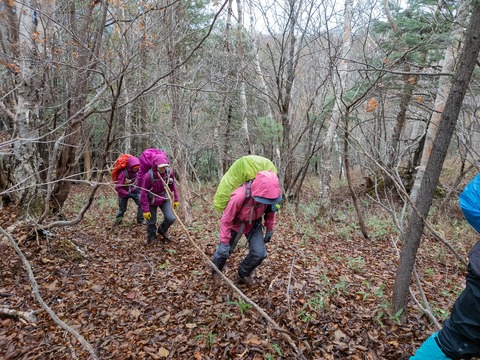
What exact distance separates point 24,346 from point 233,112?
519 inches

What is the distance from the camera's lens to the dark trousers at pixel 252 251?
143 inches

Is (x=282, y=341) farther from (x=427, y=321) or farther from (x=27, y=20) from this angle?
(x=27, y=20)

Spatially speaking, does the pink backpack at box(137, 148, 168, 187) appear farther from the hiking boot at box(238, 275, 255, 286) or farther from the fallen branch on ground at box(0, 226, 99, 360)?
the fallen branch on ground at box(0, 226, 99, 360)

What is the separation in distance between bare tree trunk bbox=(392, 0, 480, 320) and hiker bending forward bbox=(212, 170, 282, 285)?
140 centimetres

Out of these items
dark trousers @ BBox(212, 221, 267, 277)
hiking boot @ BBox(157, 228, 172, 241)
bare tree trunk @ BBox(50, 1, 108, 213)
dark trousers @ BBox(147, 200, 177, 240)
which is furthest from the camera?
hiking boot @ BBox(157, 228, 172, 241)

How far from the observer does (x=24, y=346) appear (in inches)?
117

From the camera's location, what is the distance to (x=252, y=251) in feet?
12.0

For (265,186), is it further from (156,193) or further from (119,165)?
(119,165)

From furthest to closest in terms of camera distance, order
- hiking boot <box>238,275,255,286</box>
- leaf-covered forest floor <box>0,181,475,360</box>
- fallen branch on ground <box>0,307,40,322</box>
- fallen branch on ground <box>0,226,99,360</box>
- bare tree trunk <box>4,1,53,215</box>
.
→ bare tree trunk <box>4,1,53,215</box> → hiking boot <box>238,275,255,286</box> → fallen branch on ground <box>0,307,40,322</box> → leaf-covered forest floor <box>0,181,475,360</box> → fallen branch on ground <box>0,226,99,360</box>

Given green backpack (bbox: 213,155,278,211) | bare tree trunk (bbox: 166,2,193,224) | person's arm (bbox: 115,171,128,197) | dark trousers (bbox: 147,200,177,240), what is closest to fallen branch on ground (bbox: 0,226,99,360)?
green backpack (bbox: 213,155,278,211)

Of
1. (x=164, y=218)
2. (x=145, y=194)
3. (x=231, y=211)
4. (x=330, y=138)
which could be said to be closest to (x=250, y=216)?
(x=231, y=211)

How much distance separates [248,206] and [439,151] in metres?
2.02

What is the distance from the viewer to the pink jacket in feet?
10.4

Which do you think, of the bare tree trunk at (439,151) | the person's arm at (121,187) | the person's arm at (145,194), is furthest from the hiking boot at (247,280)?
the person's arm at (121,187)
